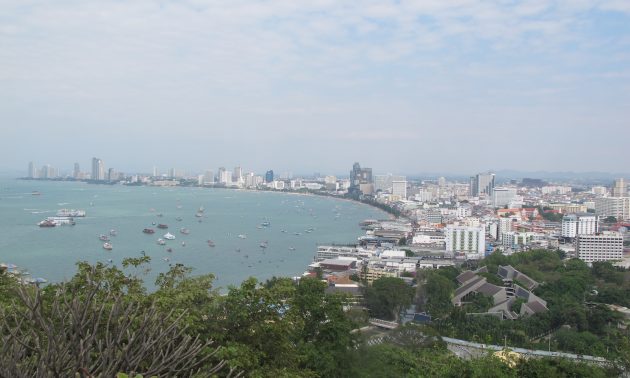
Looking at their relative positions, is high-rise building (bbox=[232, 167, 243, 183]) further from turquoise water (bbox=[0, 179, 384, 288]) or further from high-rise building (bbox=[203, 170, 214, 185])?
→ turquoise water (bbox=[0, 179, 384, 288])

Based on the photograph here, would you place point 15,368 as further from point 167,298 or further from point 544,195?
point 544,195

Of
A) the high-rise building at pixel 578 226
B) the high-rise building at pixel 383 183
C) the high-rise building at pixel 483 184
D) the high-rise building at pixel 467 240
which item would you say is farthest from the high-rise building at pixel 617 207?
the high-rise building at pixel 383 183

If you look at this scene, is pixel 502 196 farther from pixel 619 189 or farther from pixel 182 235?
pixel 182 235

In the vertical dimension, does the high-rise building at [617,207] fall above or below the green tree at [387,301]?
above

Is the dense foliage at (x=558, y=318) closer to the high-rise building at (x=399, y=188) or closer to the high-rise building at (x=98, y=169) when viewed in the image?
the high-rise building at (x=399, y=188)

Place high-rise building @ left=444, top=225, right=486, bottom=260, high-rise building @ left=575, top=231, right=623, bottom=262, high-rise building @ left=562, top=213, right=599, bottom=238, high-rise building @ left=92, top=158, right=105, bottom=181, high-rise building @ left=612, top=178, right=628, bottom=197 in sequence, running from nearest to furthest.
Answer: high-rise building @ left=575, top=231, right=623, bottom=262
high-rise building @ left=444, top=225, right=486, bottom=260
high-rise building @ left=562, top=213, right=599, bottom=238
high-rise building @ left=612, top=178, right=628, bottom=197
high-rise building @ left=92, top=158, right=105, bottom=181

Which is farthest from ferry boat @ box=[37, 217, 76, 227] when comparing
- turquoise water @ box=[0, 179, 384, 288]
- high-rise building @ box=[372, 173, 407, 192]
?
high-rise building @ box=[372, 173, 407, 192]
